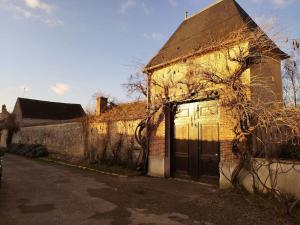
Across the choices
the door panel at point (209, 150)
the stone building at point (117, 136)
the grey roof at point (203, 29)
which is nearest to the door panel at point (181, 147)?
the door panel at point (209, 150)

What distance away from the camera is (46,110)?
137 ft

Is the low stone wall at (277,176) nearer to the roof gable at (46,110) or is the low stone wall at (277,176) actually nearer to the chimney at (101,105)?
the chimney at (101,105)

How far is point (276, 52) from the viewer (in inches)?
380

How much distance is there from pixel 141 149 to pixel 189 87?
147 inches

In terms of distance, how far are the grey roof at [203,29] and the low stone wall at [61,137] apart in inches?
313

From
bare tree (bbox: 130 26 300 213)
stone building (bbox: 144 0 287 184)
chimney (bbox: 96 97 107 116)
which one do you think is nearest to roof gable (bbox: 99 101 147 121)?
stone building (bbox: 144 0 287 184)

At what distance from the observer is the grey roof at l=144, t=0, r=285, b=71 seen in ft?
33.1

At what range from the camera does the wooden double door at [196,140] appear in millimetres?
9934

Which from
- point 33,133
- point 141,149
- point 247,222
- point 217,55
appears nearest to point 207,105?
point 217,55

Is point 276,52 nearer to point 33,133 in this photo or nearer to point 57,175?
point 57,175

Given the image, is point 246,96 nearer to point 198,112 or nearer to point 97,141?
point 198,112

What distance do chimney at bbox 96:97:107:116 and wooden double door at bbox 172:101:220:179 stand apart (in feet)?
24.5

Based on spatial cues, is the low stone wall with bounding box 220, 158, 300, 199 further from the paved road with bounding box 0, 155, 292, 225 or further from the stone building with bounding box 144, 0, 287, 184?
the stone building with bounding box 144, 0, 287, 184

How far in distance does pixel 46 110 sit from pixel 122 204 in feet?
123
